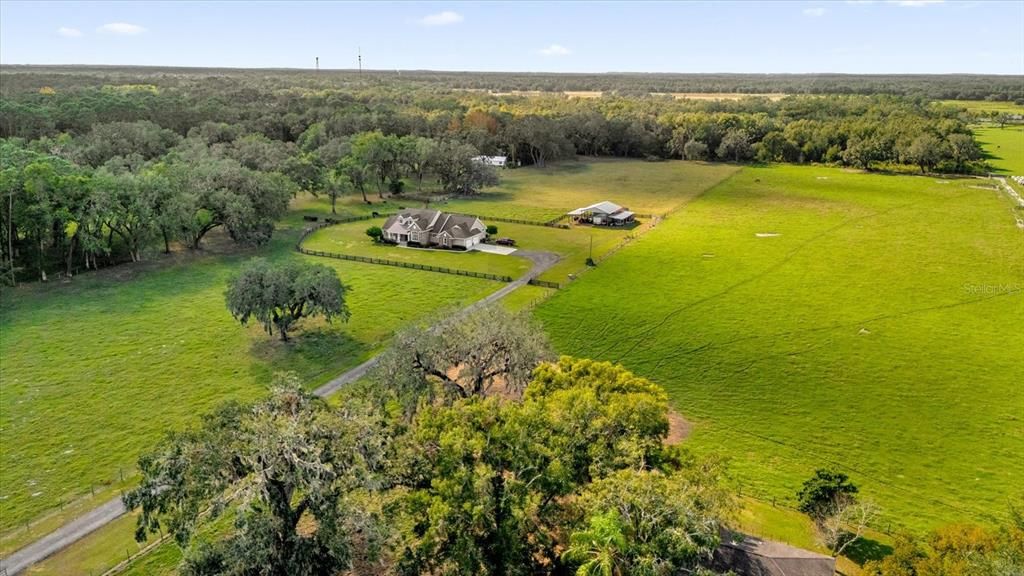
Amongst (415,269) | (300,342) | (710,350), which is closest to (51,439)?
(300,342)

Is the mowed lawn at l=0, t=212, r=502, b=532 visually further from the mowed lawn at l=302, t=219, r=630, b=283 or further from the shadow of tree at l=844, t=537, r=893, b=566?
the shadow of tree at l=844, t=537, r=893, b=566

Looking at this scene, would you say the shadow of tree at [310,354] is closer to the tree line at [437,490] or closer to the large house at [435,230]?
the tree line at [437,490]

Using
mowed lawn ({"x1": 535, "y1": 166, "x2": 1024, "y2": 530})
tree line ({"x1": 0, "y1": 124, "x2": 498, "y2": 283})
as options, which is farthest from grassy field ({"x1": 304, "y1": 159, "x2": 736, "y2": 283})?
mowed lawn ({"x1": 535, "y1": 166, "x2": 1024, "y2": 530})

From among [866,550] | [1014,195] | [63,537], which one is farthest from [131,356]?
[1014,195]

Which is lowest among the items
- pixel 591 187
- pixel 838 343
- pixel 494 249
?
pixel 838 343

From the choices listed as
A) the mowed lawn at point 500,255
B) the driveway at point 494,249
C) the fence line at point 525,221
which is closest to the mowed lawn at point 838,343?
the mowed lawn at point 500,255

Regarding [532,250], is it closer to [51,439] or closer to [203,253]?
[203,253]

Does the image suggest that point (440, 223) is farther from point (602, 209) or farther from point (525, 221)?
point (602, 209)
